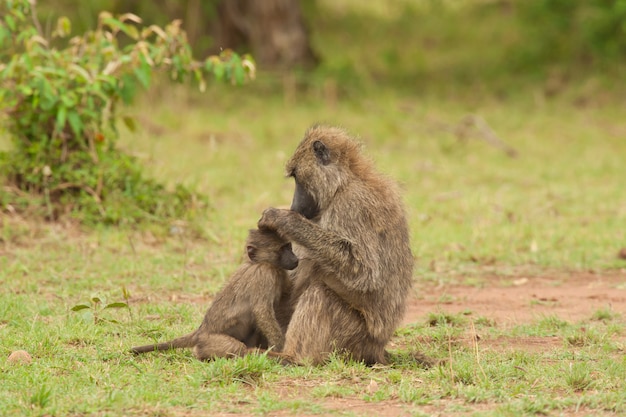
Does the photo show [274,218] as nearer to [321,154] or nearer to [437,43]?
[321,154]

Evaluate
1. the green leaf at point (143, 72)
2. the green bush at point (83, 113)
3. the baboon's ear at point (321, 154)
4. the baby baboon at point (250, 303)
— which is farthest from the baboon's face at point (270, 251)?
the green leaf at point (143, 72)

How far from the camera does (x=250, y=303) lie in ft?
16.5

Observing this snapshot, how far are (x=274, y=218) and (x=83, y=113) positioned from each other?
3.62 metres

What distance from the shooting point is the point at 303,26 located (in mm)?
16375

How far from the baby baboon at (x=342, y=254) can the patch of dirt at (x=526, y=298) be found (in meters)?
0.98

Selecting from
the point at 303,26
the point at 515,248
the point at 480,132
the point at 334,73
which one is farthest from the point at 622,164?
the point at 303,26

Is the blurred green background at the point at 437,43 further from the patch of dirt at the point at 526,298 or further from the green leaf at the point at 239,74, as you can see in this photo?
the patch of dirt at the point at 526,298

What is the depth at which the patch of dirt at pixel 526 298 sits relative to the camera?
645 centimetres

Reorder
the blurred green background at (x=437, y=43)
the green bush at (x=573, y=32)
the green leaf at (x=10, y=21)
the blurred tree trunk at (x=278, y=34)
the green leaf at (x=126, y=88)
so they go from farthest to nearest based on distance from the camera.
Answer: the blurred tree trunk at (x=278, y=34) < the blurred green background at (x=437, y=43) < the green bush at (x=573, y=32) < the green leaf at (x=126, y=88) < the green leaf at (x=10, y=21)

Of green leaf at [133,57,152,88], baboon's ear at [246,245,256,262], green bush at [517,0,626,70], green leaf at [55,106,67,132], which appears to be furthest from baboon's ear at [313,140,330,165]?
green bush at [517,0,626,70]

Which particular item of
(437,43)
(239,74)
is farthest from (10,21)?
(437,43)

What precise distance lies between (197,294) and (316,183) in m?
1.91

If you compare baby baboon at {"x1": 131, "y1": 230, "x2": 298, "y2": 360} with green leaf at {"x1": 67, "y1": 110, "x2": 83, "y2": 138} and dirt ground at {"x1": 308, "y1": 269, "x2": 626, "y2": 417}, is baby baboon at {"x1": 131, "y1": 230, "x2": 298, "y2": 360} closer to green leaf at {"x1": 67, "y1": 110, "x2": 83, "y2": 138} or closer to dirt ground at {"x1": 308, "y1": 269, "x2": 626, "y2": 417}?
dirt ground at {"x1": 308, "y1": 269, "x2": 626, "y2": 417}

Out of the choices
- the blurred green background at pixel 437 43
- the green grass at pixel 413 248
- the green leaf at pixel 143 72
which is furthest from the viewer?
the blurred green background at pixel 437 43
